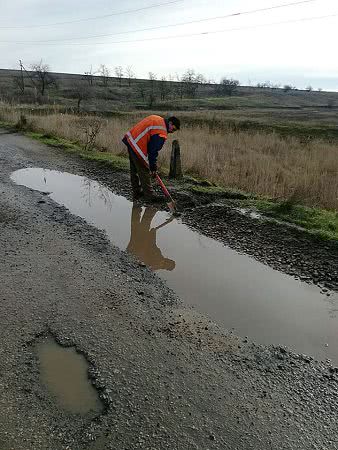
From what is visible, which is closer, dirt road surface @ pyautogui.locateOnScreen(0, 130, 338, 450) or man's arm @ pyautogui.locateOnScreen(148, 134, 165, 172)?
dirt road surface @ pyautogui.locateOnScreen(0, 130, 338, 450)

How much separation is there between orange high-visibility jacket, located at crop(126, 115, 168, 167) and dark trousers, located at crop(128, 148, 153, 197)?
0.16 meters

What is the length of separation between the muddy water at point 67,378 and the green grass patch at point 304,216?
3.87 metres

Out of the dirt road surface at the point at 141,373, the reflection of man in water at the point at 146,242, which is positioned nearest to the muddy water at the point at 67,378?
the dirt road surface at the point at 141,373

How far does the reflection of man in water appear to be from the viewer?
5059mm

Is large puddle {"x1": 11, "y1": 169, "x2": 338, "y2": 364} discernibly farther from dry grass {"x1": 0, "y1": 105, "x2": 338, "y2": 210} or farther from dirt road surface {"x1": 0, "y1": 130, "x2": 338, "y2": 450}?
dry grass {"x1": 0, "y1": 105, "x2": 338, "y2": 210}

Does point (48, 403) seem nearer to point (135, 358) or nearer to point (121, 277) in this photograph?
point (135, 358)

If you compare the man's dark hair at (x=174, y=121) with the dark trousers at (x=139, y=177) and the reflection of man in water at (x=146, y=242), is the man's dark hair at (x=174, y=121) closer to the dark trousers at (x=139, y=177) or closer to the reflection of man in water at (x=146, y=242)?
the dark trousers at (x=139, y=177)

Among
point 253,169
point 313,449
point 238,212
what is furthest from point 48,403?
point 253,169

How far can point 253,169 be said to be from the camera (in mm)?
9961

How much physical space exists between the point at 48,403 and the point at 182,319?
4.77 ft

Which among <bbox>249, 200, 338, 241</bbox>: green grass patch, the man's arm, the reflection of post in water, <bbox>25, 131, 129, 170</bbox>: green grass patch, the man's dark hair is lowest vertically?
the reflection of post in water

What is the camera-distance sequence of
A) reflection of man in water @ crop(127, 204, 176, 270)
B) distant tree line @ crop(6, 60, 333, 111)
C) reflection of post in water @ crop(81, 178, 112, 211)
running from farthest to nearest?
distant tree line @ crop(6, 60, 333, 111), reflection of post in water @ crop(81, 178, 112, 211), reflection of man in water @ crop(127, 204, 176, 270)

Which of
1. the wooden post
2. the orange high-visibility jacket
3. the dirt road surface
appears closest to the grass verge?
the wooden post

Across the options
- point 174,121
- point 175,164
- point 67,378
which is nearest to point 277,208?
point 174,121
